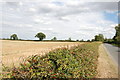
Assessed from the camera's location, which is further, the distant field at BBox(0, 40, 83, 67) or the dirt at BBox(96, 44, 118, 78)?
the dirt at BBox(96, 44, 118, 78)

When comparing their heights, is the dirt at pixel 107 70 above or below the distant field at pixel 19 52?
below

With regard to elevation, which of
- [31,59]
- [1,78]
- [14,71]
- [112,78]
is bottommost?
[112,78]

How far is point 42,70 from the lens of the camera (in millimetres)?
1987

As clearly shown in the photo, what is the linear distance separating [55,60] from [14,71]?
92cm

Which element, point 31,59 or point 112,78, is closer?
point 31,59

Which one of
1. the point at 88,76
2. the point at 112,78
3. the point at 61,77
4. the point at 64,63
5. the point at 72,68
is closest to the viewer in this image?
the point at 61,77

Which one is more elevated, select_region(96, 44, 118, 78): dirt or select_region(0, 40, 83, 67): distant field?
select_region(0, 40, 83, 67): distant field

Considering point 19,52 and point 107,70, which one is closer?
point 107,70

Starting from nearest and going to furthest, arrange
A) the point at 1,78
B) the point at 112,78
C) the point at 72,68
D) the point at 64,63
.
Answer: the point at 1,78 < the point at 64,63 < the point at 72,68 < the point at 112,78

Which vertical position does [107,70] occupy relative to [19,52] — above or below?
below

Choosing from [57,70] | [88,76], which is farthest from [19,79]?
[88,76]

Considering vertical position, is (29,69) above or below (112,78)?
above

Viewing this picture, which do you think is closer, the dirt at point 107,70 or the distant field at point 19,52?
the distant field at point 19,52

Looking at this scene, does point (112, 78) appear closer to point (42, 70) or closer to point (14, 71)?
point (42, 70)
